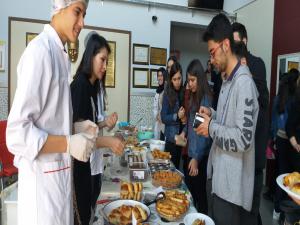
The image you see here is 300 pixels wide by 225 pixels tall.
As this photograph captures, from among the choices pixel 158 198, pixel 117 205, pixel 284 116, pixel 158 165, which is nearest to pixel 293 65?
pixel 284 116

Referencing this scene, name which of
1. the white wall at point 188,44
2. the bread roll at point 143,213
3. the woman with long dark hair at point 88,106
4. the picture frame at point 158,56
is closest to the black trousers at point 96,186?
the woman with long dark hair at point 88,106

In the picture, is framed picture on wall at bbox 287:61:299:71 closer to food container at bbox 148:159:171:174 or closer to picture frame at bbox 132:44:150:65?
picture frame at bbox 132:44:150:65

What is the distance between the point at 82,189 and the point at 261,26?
12.6ft

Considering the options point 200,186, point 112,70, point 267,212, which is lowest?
point 267,212

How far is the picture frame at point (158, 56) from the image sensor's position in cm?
447

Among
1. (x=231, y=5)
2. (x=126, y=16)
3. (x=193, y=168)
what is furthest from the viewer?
(x=231, y=5)

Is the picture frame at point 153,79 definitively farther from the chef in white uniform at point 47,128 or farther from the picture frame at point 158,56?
the chef in white uniform at point 47,128

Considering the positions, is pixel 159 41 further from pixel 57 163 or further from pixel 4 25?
pixel 57 163

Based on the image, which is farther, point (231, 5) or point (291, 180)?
point (231, 5)

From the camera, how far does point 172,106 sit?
277 centimetres

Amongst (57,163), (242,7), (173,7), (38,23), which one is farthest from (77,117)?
(242,7)

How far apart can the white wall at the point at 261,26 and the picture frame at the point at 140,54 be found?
1727mm

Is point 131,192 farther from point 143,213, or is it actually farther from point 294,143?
point 294,143

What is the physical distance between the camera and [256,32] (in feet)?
14.2
